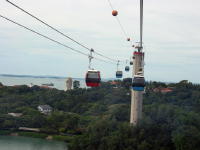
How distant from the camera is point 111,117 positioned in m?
25.0

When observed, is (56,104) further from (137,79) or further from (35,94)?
(137,79)

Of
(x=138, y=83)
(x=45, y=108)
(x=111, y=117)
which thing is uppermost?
(x=138, y=83)

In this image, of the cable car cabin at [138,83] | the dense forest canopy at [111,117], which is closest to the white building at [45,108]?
the dense forest canopy at [111,117]

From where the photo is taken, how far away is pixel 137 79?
24.4 feet

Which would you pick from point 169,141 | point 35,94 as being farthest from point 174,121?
point 35,94

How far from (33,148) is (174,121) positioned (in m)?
9.26

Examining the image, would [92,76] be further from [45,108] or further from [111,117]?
[45,108]

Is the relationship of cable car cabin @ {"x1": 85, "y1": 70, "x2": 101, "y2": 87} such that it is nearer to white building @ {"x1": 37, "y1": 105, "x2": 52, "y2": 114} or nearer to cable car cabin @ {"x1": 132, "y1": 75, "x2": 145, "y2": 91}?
cable car cabin @ {"x1": 132, "y1": 75, "x2": 145, "y2": 91}

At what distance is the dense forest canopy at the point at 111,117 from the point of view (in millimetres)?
16781

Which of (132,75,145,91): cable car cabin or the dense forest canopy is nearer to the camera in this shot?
(132,75,145,91): cable car cabin

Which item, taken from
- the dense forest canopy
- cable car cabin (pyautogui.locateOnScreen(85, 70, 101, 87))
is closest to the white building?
the dense forest canopy

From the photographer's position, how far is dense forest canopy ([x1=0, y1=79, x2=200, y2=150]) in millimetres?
16781

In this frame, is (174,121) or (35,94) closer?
(174,121)

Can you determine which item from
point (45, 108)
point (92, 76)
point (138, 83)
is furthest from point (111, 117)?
point (92, 76)
